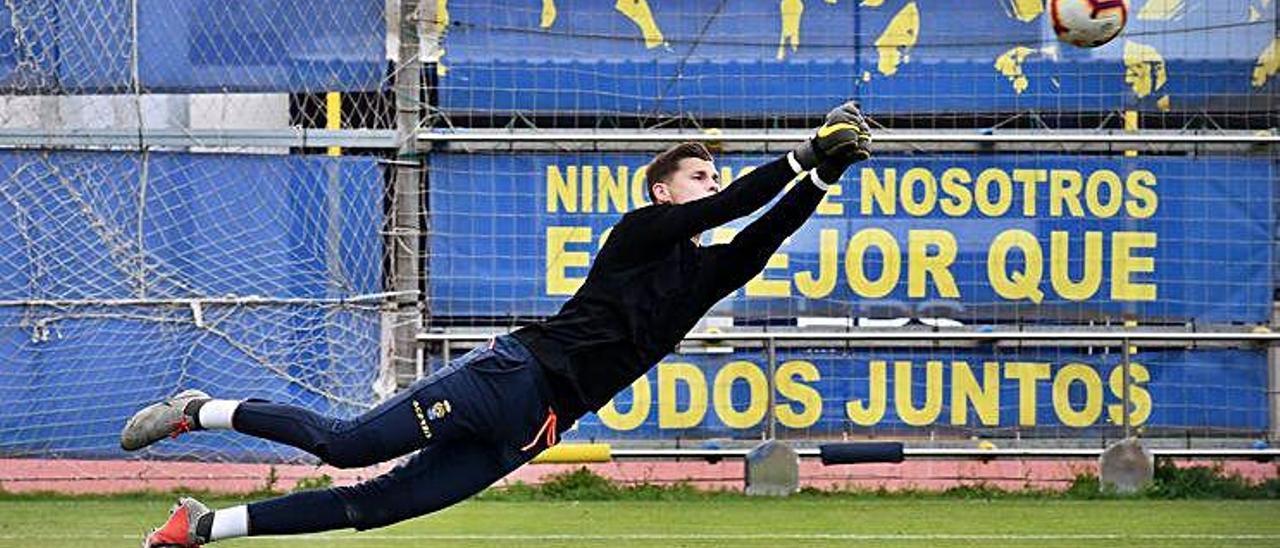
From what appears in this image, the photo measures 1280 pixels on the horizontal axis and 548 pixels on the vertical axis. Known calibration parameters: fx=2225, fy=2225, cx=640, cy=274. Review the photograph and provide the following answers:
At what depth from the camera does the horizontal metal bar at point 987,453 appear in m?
14.9

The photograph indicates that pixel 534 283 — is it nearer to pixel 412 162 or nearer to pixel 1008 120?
pixel 412 162

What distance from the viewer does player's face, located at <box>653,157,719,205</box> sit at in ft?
27.5

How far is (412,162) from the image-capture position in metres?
15.1

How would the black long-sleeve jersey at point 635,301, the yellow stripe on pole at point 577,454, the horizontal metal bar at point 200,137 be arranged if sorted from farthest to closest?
1. the horizontal metal bar at point 200,137
2. the yellow stripe on pole at point 577,454
3. the black long-sleeve jersey at point 635,301

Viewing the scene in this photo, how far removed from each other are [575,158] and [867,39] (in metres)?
2.15

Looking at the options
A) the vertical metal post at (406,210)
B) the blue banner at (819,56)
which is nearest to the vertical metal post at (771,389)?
the blue banner at (819,56)

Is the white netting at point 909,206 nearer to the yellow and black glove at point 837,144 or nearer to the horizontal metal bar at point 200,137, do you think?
the horizontal metal bar at point 200,137

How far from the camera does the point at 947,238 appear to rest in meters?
15.2

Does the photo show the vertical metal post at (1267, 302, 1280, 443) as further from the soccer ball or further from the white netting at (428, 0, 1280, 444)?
the soccer ball

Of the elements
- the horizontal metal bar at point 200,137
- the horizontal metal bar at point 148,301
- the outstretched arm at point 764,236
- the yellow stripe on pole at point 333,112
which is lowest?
the horizontal metal bar at point 148,301

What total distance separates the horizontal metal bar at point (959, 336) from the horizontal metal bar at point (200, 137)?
4.59 ft

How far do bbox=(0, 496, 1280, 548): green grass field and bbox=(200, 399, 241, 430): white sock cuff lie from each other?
7.65ft

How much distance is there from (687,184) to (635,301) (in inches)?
21.5

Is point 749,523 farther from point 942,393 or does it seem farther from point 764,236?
point 764,236
